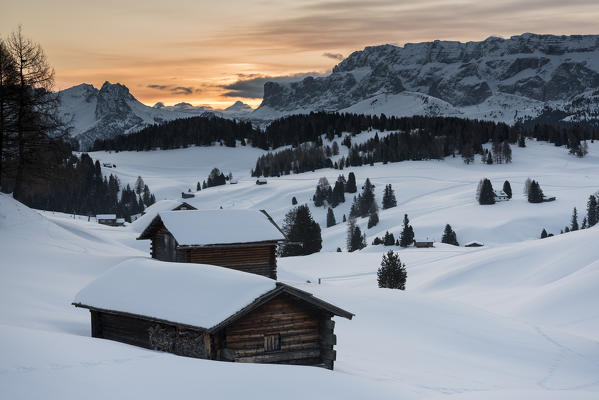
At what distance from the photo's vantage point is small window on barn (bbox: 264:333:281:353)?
19.4 metres

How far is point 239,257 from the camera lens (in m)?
36.2

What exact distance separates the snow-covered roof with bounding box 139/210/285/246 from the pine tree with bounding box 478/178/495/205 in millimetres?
92425

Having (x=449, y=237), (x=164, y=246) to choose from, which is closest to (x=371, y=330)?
(x=164, y=246)

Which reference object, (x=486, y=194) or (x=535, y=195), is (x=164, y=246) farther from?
(x=535, y=195)

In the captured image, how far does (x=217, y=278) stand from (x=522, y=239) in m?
96.0

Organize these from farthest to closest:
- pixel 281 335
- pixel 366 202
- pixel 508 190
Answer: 1. pixel 366 202
2. pixel 508 190
3. pixel 281 335

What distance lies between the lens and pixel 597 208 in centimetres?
11431

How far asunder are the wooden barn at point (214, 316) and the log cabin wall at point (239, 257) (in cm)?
1407

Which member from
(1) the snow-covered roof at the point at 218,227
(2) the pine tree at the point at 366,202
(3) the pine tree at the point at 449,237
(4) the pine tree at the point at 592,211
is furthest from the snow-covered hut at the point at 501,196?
(1) the snow-covered roof at the point at 218,227

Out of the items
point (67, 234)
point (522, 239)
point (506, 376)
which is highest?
point (67, 234)

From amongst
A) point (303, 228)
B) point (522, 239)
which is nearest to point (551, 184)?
point (522, 239)

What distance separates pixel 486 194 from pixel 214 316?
113 meters

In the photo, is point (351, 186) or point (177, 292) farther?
point (351, 186)

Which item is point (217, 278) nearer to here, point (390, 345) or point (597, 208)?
point (390, 345)
